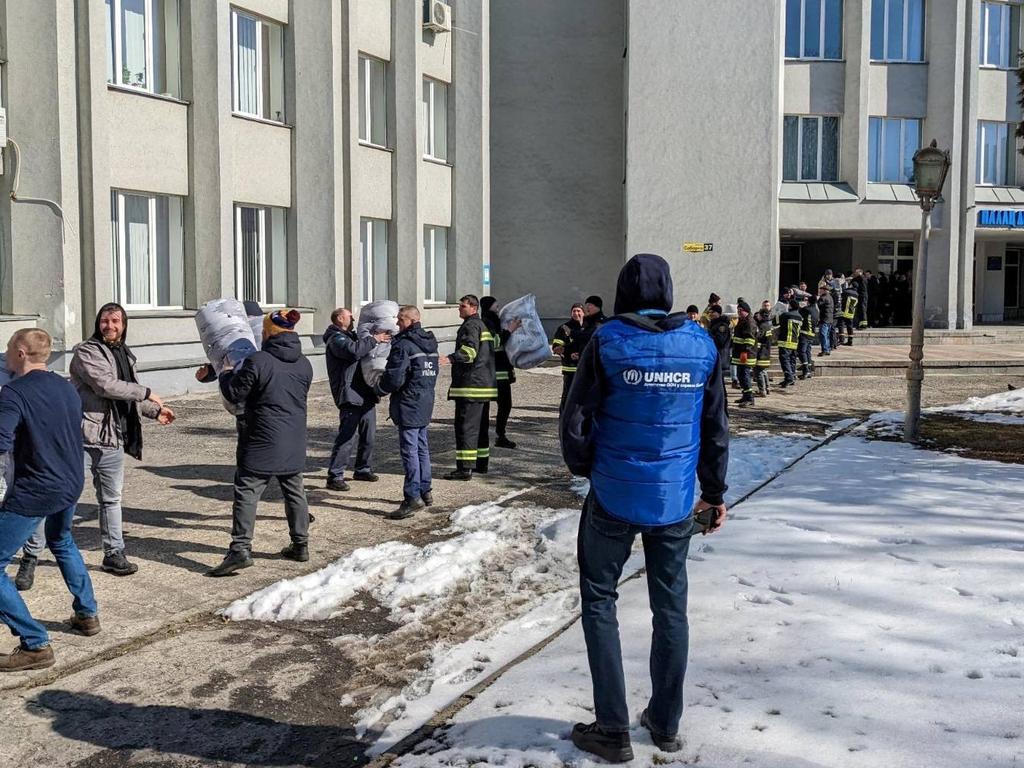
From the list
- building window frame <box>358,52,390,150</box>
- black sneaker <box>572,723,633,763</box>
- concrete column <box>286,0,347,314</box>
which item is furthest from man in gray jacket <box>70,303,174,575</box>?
building window frame <box>358,52,390,150</box>

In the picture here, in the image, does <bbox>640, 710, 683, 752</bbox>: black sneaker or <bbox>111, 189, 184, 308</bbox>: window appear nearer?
<bbox>640, 710, 683, 752</bbox>: black sneaker

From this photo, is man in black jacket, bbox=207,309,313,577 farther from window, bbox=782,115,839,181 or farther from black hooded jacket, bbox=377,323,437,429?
window, bbox=782,115,839,181

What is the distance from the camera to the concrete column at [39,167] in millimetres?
16641

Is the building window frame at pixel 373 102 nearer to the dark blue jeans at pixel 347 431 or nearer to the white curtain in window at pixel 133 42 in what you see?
the white curtain in window at pixel 133 42

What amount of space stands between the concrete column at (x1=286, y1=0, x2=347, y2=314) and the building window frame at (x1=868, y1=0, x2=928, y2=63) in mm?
18153

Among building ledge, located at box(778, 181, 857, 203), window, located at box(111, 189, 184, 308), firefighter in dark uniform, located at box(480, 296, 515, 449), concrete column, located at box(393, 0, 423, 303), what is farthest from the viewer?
building ledge, located at box(778, 181, 857, 203)

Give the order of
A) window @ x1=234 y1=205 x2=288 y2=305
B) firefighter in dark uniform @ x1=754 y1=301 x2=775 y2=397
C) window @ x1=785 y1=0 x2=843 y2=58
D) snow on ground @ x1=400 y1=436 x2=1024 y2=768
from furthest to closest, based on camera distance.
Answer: window @ x1=785 y1=0 x2=843 y2=58, window @ x1=234 y1=205 x2=288 y2=305, firefighter in dark uniform @ x1=754 y1=301 x2=775 y2=397, snow on ground @ x1=400 y1=436 x2=1024 y2=768

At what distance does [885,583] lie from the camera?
6938 mm

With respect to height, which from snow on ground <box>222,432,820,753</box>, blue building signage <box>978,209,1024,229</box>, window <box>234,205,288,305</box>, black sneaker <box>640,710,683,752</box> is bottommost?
snow on ground <box>222,432,820,753</box>

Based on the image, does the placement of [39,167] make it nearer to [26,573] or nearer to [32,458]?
[26,573]

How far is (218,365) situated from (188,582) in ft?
5.72

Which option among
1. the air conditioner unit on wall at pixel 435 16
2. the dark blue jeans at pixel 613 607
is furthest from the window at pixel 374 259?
the dark blue jeans at pixel 613 607

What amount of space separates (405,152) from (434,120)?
2501mm

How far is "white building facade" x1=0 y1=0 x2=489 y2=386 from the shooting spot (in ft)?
55.2
